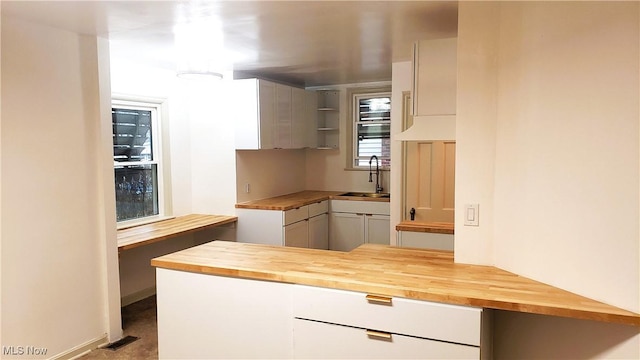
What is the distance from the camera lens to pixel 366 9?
2.64 metres

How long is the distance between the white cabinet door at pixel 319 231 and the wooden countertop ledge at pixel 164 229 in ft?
3.21

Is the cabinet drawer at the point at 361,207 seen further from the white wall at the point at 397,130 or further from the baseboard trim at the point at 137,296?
the baseboard trim at the point at 137,296

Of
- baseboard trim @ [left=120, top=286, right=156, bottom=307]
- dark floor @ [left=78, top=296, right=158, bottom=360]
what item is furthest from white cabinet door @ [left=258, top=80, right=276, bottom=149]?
dark floor @ [left=78, top=296, right=158, bottom=360]

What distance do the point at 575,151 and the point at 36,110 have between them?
118 inches

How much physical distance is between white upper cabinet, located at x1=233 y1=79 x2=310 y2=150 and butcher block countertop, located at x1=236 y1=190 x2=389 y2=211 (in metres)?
0.62

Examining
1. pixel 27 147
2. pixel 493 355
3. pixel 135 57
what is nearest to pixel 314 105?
→ pixel 135 57

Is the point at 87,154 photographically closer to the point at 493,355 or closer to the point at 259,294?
the point at 259,294

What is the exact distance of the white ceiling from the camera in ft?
8.32

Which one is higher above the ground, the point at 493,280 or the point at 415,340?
the point at 493,280

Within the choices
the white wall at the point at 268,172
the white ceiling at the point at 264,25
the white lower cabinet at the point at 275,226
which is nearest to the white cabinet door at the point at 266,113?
the white wall at the point at 268,172

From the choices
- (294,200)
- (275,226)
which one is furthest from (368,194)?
(275,226)

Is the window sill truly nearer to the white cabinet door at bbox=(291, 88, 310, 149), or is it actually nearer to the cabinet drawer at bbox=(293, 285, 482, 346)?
the white cabinet door at bbox=(291, 88, 310, 149)

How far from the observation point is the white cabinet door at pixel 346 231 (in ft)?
18.6

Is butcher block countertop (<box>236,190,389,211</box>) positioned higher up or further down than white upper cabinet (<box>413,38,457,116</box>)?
further down
